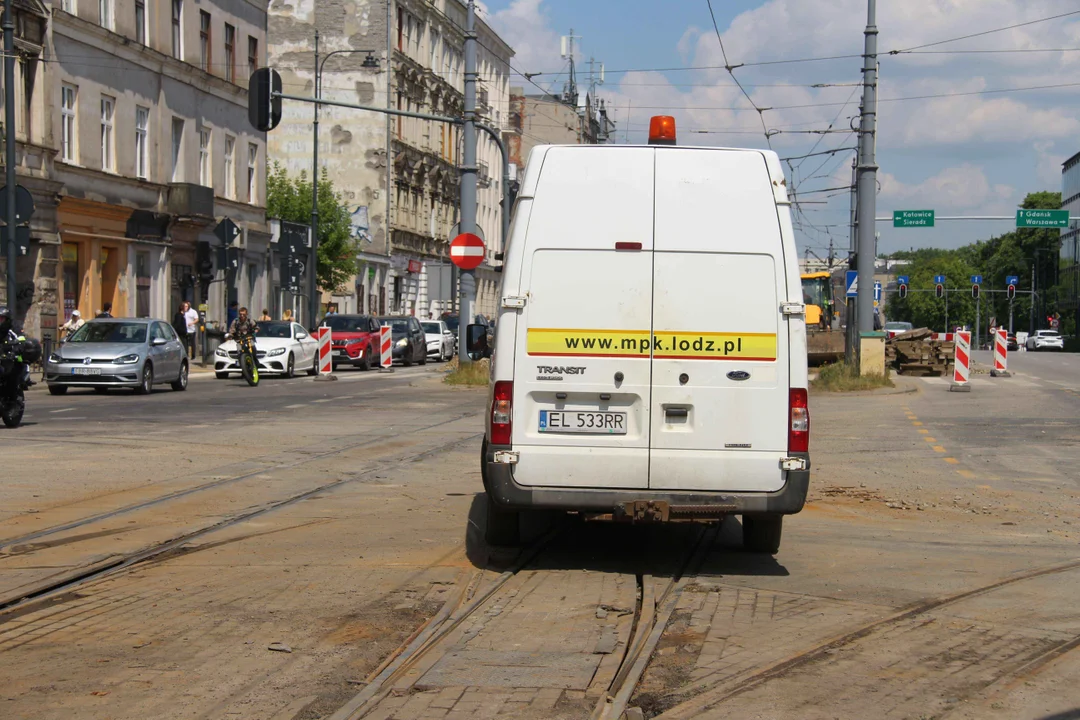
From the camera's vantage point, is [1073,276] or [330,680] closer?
[330,680]

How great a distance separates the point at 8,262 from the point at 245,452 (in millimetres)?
15791

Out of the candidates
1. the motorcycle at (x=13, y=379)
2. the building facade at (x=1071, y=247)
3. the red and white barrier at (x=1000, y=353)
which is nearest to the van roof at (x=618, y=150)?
the motorcycle at (x=13, y=379)

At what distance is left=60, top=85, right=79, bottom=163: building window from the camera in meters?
36.5

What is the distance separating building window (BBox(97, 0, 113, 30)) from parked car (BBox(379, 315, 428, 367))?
12323 mm

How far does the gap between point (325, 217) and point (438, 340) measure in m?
12.2

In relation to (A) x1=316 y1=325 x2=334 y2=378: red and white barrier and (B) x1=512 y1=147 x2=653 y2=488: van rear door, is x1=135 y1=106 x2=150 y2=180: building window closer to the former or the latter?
(A) x1=316 y1=325 x2=334 y2=378: red and white barrier

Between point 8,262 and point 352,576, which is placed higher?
point 8,262

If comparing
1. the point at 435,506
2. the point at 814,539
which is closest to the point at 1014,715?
the point at 814,539

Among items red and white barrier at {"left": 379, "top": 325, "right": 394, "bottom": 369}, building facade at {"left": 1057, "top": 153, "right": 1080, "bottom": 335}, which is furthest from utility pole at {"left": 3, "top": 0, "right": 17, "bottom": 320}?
building facade at {"left": 1057, "top": 153, "right": 1080, "bottom": 335}

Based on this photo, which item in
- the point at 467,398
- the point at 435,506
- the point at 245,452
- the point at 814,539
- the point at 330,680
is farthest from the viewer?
the point at 467,398

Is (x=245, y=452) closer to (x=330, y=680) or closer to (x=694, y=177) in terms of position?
(x=694, y=177)

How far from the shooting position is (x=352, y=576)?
26.8 feet

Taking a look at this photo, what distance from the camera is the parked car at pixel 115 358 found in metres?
26.1

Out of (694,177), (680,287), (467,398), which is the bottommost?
(467,398)
